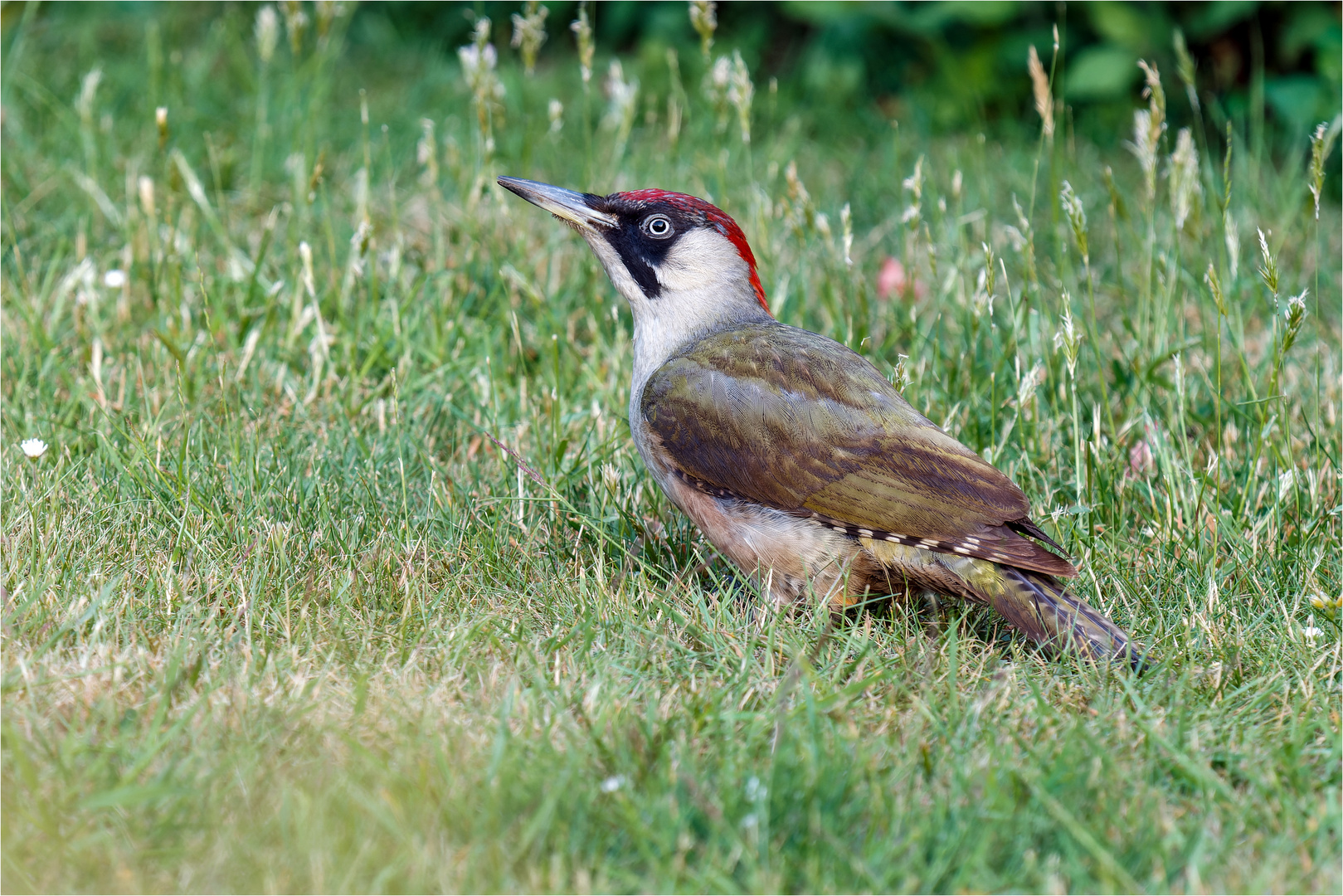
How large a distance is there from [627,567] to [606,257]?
103cm

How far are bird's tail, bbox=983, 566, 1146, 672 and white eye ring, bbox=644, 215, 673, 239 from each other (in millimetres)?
1413

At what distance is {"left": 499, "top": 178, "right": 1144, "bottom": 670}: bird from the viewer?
3201 millimetres

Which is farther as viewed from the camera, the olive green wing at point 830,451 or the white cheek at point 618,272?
the white cheek at point 618,272

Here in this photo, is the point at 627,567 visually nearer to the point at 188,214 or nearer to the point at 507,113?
the point at 188,214

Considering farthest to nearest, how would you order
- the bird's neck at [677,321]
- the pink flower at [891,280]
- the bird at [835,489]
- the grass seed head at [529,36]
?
the pink flower at [891,280]
the grass seed head at [529,36]
the bird's neck at [677,321]
the bird at [835,489]

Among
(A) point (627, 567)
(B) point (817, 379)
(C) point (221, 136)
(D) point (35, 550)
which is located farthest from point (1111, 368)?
(C) point (221, 136)

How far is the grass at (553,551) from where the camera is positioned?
91.6 inches

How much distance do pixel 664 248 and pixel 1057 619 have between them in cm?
159

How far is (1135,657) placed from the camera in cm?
Result: 310

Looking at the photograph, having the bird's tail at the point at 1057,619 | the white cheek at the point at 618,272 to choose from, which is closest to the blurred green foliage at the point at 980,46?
the white cheek at the point at 618,272

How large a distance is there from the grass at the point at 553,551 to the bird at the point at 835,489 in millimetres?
119

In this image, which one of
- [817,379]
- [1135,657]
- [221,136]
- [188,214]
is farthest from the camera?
[221,136]

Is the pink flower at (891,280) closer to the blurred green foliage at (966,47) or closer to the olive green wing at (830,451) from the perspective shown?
the blurred green foliage at (966,47)

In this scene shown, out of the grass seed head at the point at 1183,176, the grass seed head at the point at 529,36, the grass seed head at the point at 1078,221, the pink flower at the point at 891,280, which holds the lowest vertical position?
the pink flower at the point at 891,280
